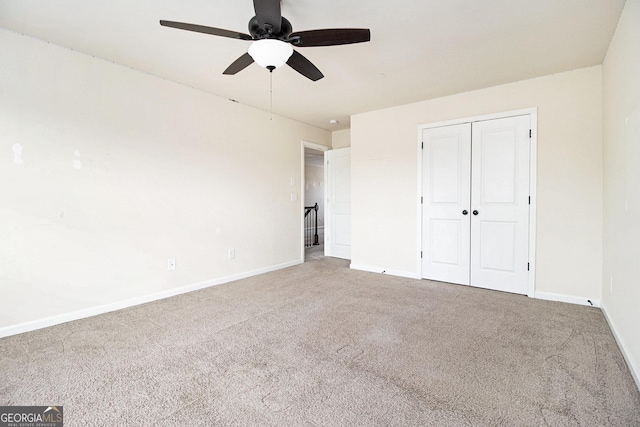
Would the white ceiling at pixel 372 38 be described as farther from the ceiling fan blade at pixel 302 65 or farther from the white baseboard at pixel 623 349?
the white baseboard at pixel 623 349

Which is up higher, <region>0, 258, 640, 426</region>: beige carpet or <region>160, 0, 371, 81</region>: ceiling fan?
<region>160, 0, 371, 81</region>: ceiling fan

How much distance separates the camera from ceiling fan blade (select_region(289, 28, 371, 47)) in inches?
72.4

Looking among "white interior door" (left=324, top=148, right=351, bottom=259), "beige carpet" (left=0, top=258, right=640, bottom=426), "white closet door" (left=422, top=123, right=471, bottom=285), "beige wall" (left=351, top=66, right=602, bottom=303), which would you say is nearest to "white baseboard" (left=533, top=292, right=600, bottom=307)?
"beige wall" (left=351, top=66, right=602, bottom=303)

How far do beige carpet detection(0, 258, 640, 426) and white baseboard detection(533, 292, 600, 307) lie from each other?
0.13 metres

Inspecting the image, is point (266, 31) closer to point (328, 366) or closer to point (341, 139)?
point (328, 366)

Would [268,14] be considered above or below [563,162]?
above

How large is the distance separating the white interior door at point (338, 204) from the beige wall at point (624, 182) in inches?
137

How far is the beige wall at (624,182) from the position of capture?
1.85 metres

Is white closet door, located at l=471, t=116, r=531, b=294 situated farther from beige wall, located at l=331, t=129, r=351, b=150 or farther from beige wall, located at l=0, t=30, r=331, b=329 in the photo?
beige wall, located at l=0, t=30, r=331, b=329

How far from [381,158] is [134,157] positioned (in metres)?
3.20

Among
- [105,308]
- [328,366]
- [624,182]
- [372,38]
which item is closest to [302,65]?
[372,38]

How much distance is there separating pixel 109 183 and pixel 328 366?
269 cm

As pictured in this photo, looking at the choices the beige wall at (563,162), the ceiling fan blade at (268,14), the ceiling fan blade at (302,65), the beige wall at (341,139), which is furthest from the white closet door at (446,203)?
the ceiling fan blade at (268,14)

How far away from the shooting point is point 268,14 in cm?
173
